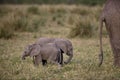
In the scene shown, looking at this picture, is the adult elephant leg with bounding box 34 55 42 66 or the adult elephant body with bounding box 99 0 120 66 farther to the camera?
the adult elephant leg with bounding box 34 55 42 66

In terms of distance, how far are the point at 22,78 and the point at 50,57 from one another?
1282 mm

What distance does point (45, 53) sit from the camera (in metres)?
8.68

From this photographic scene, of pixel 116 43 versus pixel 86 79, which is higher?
pixel 116 43

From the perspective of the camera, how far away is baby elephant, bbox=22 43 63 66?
865 cm

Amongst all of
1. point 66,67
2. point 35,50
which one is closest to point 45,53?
point 35,50

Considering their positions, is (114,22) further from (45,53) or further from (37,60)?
(37,60)

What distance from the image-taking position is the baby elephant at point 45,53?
8.65m

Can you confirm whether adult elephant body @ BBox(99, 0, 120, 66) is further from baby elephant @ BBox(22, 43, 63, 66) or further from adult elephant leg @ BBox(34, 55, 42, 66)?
adult elephant leg @ BBox(34, 55, 42, 66)

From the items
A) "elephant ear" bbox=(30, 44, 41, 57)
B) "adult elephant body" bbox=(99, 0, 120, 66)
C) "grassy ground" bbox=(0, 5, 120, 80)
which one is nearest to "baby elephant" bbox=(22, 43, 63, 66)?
"elephant ear" bbox=(30, 44, 41, 57)

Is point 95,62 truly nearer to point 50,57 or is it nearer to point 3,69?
point 50,57

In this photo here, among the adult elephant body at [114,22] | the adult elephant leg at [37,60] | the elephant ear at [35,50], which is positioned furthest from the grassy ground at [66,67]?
the adult elephant body at [114,22]

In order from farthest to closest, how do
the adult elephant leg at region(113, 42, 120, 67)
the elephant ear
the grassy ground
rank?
the elephant ear
the adult elephant leg at region(113, 42, 120, 67)
the grassy ground

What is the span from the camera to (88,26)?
47.9ft

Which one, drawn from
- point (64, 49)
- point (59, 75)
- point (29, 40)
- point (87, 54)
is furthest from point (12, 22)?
point (59, 75)
